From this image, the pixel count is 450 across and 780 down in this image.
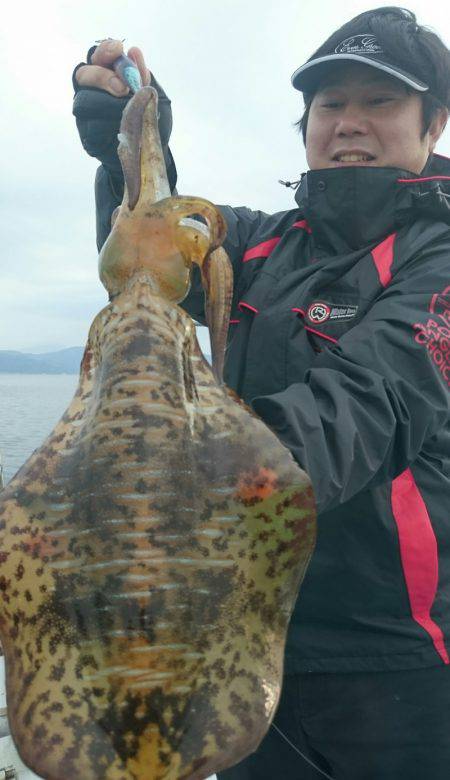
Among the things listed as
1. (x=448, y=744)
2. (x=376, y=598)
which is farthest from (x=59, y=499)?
(x=448, y=744)

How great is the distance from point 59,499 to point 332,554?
1536mm

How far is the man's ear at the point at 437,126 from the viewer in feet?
9.99

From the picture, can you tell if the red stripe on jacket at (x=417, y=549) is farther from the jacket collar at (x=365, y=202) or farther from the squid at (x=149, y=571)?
the squid at (x=149, y=571)

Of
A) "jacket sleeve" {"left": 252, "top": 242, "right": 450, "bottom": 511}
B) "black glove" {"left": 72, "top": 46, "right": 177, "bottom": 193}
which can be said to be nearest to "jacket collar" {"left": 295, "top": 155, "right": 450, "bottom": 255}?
"jacket sleeve" {"left": 252, "top": 242, "right": 450, "bottom": 511}

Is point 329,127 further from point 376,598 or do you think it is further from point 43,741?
point 43,741

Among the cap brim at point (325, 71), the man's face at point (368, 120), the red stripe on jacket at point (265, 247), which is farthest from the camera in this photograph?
the red stripe on jacket at point (265, 247)

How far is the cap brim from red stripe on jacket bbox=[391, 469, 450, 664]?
177 cm

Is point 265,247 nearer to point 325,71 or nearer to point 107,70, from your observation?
point 325,71

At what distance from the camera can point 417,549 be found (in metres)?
2.62

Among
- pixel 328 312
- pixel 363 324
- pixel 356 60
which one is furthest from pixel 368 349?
pixel 356 60

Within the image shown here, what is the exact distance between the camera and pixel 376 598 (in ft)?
8.71

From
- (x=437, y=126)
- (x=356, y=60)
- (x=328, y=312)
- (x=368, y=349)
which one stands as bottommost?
(x=368, y=349)

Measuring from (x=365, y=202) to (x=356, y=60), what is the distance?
624mm

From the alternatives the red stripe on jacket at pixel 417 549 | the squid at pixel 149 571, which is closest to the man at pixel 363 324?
the red stripe on jacket at pixel 417 549
